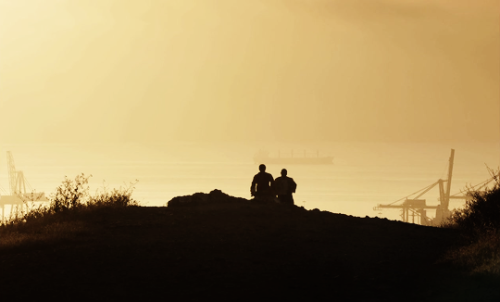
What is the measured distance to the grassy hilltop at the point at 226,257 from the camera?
8.95 metres

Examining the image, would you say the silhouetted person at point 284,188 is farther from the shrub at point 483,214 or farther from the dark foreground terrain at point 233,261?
the shrub at point 483,214

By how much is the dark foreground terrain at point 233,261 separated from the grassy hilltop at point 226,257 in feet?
0.05

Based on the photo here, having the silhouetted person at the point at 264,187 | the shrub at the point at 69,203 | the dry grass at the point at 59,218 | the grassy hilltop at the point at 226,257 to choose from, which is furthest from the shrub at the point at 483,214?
the shrub at the point at 69,203

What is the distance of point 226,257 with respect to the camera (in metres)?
10.6

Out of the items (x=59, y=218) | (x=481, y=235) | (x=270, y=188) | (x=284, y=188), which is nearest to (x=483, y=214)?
(x=481, y=235)

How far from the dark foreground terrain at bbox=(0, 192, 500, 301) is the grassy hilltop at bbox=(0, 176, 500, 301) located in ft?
0.05

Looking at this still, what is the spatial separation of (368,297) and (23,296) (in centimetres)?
419

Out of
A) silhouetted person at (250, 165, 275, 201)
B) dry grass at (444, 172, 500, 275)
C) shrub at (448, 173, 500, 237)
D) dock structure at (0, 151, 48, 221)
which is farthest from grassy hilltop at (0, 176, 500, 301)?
dock structure at (0, 151, 48, 221)

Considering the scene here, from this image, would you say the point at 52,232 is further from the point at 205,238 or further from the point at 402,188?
the point at 402,188

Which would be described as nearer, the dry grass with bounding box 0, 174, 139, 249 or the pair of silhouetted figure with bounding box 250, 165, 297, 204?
the dry grass with bounding box 0, 174, 139, 249

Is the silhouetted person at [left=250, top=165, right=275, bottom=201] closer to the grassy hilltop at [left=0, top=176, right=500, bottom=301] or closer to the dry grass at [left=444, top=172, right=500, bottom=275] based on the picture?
the grassy hilltop at [left=0, top=176, right=500, bottom=301]

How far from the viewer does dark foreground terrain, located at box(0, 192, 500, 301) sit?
8.90 metres

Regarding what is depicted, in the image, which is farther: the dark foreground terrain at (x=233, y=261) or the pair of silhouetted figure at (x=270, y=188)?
the pair of silhouetted figure at (x=270, y=188)

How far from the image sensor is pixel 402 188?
18975cm
